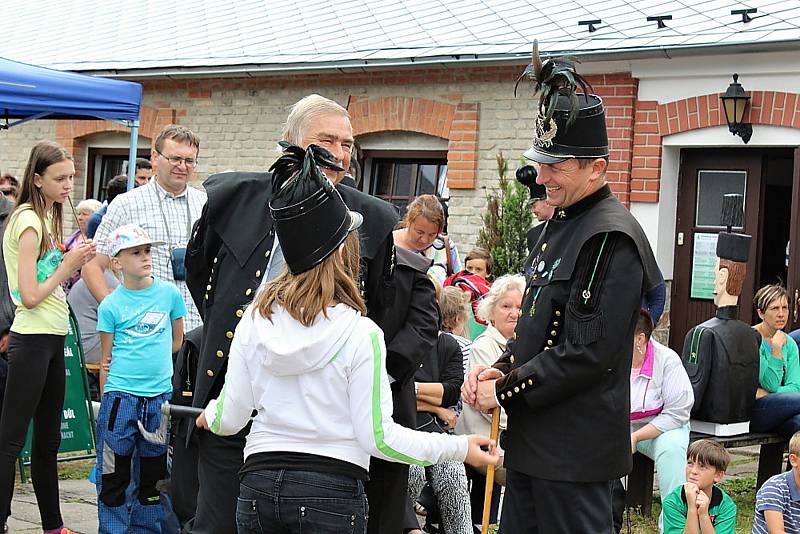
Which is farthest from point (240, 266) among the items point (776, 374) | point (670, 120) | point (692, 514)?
point (670, 120)

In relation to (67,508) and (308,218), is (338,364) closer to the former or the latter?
(308,218)

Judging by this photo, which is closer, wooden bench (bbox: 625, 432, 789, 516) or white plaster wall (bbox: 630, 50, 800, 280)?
wooden bench (bbox: 625, 432, 789, 516)

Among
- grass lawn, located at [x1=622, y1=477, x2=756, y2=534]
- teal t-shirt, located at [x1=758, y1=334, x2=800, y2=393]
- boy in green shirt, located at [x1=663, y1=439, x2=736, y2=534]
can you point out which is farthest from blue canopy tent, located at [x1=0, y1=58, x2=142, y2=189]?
boy in green shirt, located at [x1=663, y1=439, x2=736, y2=534]

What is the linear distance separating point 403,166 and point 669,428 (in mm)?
6421

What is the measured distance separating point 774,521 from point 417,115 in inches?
277

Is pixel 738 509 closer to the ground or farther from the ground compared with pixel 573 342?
closer to the ground

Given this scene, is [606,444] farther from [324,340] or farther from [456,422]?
[456,422]

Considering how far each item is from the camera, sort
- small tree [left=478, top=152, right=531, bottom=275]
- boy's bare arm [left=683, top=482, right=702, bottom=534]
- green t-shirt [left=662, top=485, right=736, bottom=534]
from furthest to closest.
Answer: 1. small tree [left=478, top=152, right=531, bottom=275]
2. green t-shirt [left=662, top=485, right=736, bottom=534]
3. boy's bare arm [left=683, top=482, right=702, bottom=534]

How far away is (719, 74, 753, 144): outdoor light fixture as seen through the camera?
32.4 ft

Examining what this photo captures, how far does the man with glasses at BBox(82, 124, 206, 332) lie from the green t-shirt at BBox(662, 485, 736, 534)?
2694 mm

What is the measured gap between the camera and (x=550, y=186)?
13.7ft

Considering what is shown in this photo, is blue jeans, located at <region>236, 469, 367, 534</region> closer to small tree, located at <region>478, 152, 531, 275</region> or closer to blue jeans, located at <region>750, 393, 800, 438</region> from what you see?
blue jeans, located at <region>750, 393, 800, 438</region>

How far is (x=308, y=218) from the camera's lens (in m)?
3.45

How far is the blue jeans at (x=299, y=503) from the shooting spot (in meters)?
3.39
